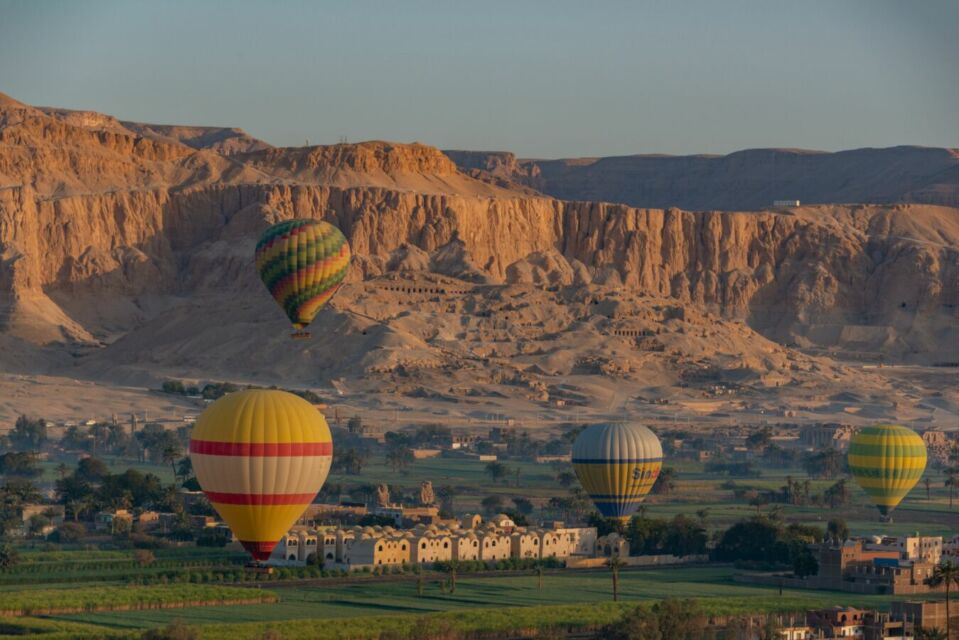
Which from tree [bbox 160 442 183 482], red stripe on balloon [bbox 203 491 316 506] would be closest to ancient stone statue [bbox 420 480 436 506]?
tree [bbox 160 442 183 482]

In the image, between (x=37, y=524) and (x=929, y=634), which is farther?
(x=37, y=524)

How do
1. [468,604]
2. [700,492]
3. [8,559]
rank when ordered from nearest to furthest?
[468,604], [8,559], [700,492]

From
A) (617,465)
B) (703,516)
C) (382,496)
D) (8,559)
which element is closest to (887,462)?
(703,516)

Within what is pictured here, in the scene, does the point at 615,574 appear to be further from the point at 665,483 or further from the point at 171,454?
the point at 171,454

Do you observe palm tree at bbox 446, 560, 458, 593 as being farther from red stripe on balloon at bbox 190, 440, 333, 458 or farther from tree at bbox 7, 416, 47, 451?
tree at bbox 7, 416, 47, 451

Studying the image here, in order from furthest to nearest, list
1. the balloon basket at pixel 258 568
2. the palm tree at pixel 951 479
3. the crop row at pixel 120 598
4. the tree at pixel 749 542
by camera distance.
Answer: the palm tree at pixel 951 479 → the tree at pixel 749 542 → the crop row at pixel 120 598 → the balloon basket at pixel 258 568

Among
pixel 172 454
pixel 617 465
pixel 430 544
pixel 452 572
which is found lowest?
pixel 452 572

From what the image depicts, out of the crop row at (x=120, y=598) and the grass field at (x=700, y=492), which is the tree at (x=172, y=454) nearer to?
the grass field at (x=700, y=492)

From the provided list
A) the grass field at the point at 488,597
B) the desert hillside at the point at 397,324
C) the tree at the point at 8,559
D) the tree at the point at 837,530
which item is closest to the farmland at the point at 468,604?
the grass field at the point at 488,597
